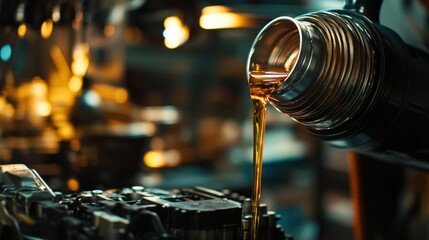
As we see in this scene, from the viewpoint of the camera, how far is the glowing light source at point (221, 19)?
4.47 feet

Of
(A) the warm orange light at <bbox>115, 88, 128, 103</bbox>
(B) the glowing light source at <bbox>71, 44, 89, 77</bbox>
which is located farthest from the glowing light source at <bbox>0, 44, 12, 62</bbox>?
(A) the warm orange light at <bbox>115, 88, 128, 103</bbox>

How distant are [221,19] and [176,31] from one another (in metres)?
0.12

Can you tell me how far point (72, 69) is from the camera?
1533mm

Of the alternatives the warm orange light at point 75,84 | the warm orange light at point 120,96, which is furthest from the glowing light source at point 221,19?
the warm orange light at point 120,96

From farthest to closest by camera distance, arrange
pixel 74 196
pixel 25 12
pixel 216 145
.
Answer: pixel 216 145 → pixel 25 12 → pixel 74 196

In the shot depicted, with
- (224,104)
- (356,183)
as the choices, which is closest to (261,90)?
(356,183)

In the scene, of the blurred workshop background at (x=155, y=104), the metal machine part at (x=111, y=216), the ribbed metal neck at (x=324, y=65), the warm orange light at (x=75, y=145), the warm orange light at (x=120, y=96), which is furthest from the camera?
the warm orange light at (x=120, y=96)

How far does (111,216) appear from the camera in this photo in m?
0.54

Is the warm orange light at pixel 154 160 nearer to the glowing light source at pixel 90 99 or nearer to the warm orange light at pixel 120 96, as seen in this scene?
the warm orange light at pixel 120 96

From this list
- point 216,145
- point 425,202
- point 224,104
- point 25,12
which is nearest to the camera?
point 25,12

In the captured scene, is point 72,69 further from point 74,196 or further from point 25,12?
point 74,196

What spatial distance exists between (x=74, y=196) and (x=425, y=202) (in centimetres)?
192

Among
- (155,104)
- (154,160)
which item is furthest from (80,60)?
(155,104)

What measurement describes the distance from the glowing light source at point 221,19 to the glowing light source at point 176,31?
66 millimetres
